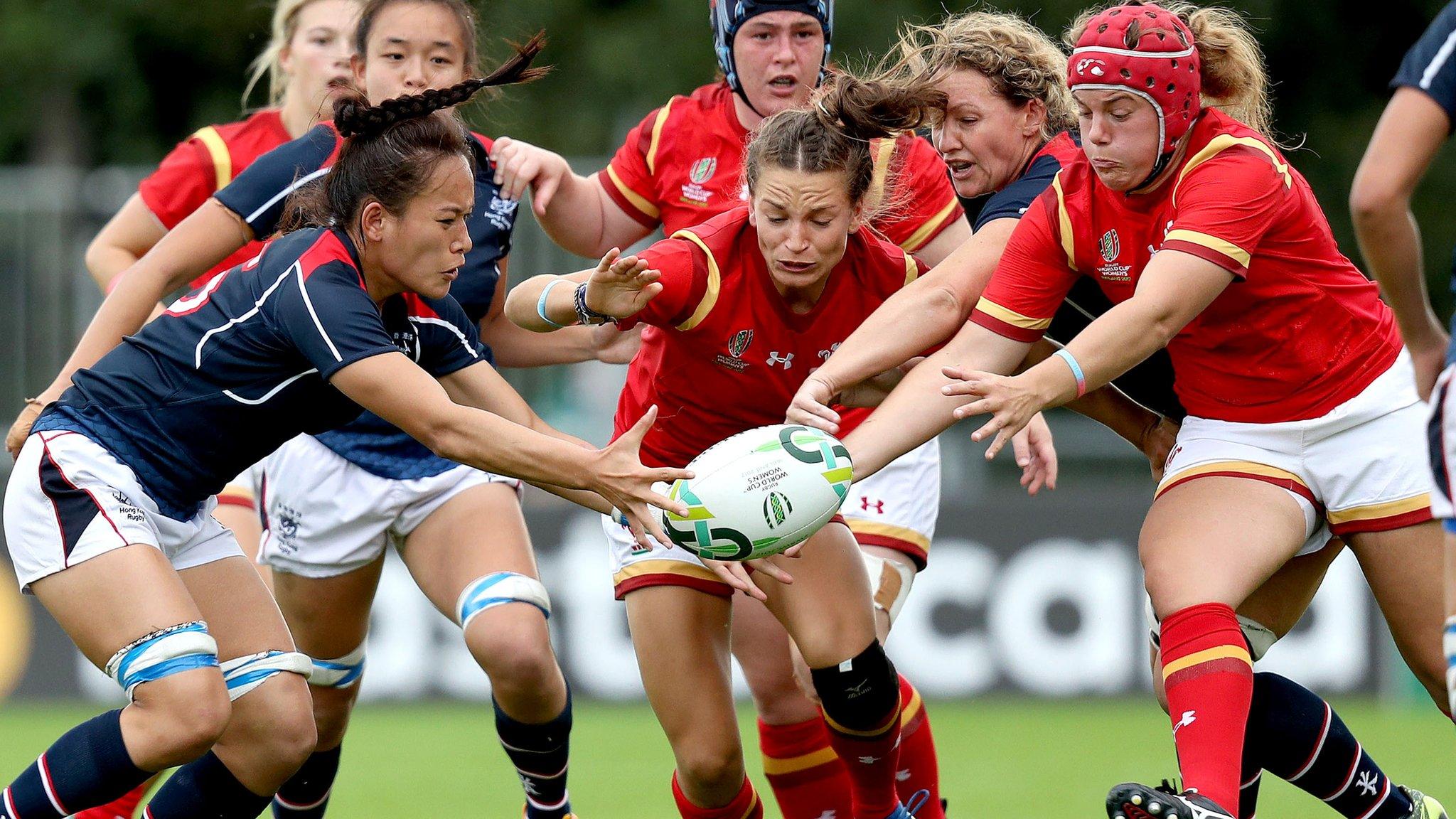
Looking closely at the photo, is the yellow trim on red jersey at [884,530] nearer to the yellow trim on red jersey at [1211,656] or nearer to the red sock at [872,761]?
the red sock at [872,761]

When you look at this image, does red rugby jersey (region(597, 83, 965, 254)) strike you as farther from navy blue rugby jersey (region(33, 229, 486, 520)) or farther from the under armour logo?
the under armour logo

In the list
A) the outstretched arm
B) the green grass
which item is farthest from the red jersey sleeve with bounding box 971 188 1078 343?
the green grass

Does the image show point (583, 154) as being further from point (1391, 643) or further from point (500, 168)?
point (500, 168)

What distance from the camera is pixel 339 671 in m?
5.27

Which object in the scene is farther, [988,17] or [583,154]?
[583,154]

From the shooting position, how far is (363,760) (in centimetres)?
832

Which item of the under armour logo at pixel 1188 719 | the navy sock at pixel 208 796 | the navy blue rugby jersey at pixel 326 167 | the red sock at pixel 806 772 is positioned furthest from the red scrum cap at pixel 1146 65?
the navy sock at pixel 208 796

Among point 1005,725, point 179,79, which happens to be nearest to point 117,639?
point 1005,725

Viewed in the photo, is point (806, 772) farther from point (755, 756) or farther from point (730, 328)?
point (755, 756)

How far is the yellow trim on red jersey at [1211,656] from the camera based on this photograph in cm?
392

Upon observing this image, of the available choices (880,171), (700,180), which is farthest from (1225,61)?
(700,180)

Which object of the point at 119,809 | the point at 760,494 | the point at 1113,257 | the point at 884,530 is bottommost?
the point at 119,809

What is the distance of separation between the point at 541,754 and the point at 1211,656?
1912 millimetres

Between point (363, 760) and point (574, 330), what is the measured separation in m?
3.70
